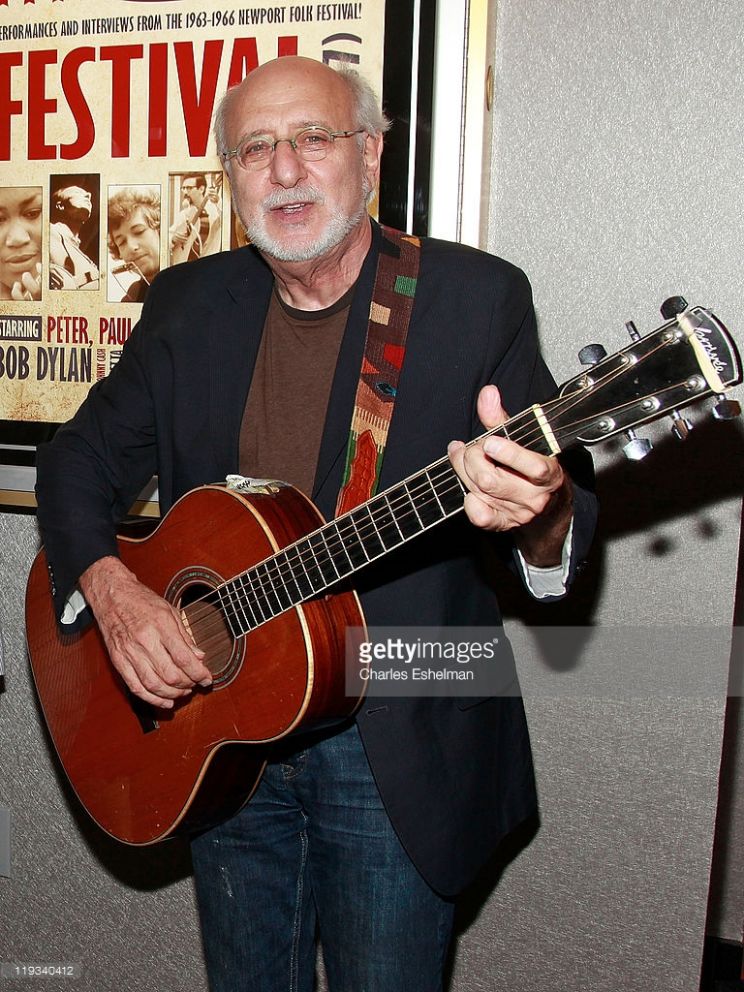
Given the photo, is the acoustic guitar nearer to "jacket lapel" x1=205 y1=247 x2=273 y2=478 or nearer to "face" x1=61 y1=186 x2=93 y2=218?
"jacket lapel" x1=205 y1=247 x2=273 y2=478

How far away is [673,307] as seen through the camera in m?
0.90

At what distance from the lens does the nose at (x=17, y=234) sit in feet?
6.13

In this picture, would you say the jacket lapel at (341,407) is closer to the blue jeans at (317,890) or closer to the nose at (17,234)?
the blue jeans at (317,890)

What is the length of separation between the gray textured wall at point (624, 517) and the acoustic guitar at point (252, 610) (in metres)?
0.60

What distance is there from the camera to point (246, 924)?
4.65ft

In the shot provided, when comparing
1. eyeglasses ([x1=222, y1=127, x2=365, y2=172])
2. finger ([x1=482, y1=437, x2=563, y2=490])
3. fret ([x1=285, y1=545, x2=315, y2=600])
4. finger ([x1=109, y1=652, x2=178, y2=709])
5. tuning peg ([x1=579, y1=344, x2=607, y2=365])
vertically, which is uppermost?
eyeglasses ([x1=222, y1=127, x2=365, y2=172])

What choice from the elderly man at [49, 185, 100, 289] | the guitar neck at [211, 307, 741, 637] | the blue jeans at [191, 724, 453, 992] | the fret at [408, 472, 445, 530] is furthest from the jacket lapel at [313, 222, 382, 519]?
the elderly man at [49, 185, 100, 289]

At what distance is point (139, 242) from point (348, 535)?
2.95 feet

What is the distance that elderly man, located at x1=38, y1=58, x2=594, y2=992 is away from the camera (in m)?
1.27

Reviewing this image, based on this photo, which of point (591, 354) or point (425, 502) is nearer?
point (591, 354)

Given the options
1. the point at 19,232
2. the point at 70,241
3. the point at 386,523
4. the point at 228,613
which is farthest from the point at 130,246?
the point at 386,523

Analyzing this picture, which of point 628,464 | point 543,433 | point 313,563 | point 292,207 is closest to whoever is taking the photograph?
point 543,433

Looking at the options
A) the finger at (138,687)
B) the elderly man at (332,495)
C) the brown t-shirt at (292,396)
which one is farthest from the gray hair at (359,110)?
the finger at (138,687)

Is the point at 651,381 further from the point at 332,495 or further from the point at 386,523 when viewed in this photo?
the point at 332,495
